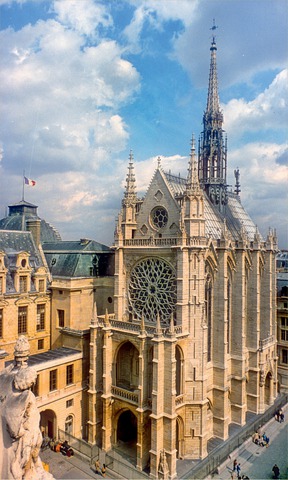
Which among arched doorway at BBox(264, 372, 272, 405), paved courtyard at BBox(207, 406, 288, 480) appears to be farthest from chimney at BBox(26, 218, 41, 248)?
arched doorway at BBox(264, 372, 272, 405)

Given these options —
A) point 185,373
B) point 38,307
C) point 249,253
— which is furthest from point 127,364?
point 249,253

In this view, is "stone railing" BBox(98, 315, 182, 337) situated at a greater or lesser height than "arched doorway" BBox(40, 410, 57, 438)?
greater

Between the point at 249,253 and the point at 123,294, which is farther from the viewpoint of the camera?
the point at 249,253

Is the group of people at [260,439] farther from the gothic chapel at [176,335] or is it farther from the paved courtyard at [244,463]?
the gothic chapel at [176,335]

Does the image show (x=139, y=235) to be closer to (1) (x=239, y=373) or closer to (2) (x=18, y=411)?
(1) (x=239, y=373)

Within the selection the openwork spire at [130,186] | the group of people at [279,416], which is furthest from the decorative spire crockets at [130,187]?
the group of people at [279,416]

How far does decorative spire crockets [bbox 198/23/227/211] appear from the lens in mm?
44250

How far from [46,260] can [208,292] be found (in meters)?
20.3

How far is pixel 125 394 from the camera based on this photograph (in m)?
31.5

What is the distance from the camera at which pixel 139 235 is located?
121ft

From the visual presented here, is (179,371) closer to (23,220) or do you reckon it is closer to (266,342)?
(266,342)

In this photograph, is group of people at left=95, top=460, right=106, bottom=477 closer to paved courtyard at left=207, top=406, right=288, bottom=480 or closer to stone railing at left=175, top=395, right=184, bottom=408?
stone railing at left=175, top=395, right=184, bottom=408

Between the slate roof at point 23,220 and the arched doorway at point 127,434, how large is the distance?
86.9ft

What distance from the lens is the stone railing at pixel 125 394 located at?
30.6 metres
